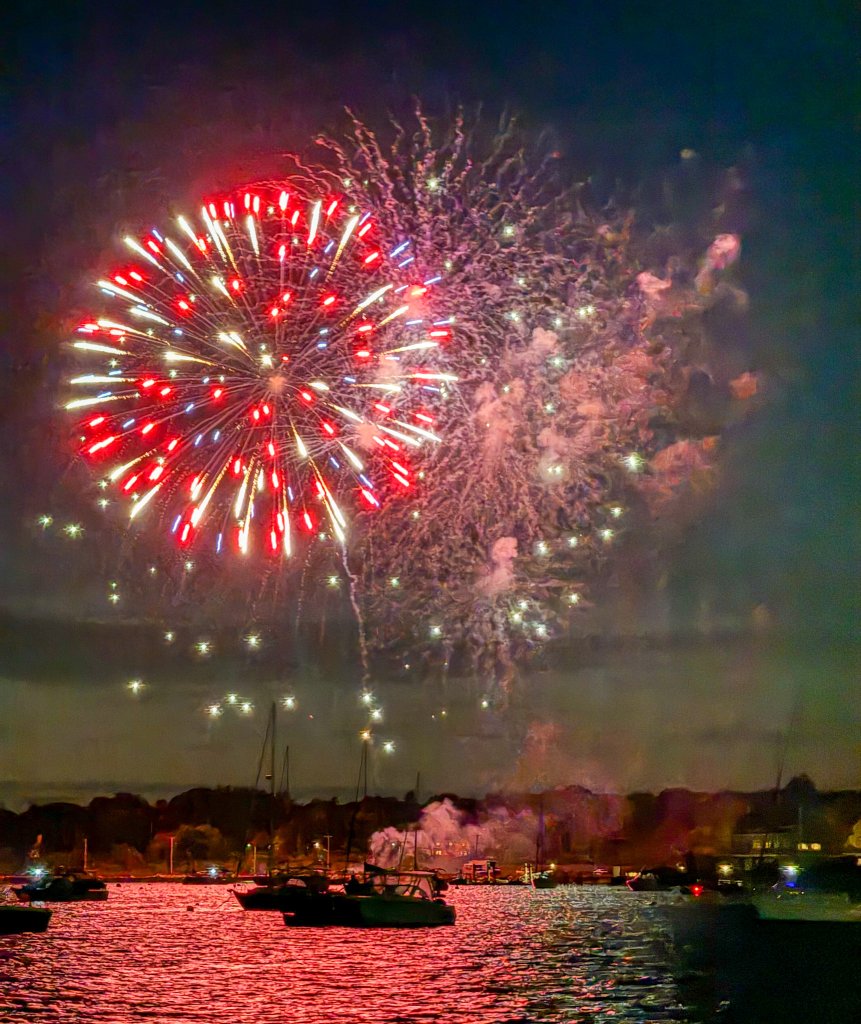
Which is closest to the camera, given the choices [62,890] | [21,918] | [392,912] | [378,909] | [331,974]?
[331,974]

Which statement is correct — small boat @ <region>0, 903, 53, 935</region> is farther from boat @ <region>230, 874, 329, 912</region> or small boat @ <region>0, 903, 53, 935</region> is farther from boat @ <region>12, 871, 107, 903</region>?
boat @ <region>12, 871, 107, 903</region>

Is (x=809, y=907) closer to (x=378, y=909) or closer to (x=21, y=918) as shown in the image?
(x=378, y=909)

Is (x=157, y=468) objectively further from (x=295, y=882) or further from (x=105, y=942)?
(x=295, y=882)

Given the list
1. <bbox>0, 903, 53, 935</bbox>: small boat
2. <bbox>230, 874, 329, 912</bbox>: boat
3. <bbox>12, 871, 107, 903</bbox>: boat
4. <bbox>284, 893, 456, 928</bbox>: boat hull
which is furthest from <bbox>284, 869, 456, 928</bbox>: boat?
<bbox>12, 871, 107, 903</bbox>: boat

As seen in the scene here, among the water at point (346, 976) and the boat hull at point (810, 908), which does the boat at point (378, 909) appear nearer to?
the water at point (346, 976)

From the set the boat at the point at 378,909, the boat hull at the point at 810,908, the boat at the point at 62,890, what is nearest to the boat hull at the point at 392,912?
A: the boat at the point at 378,909

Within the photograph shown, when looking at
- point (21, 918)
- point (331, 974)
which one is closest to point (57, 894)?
point (21, 918)
